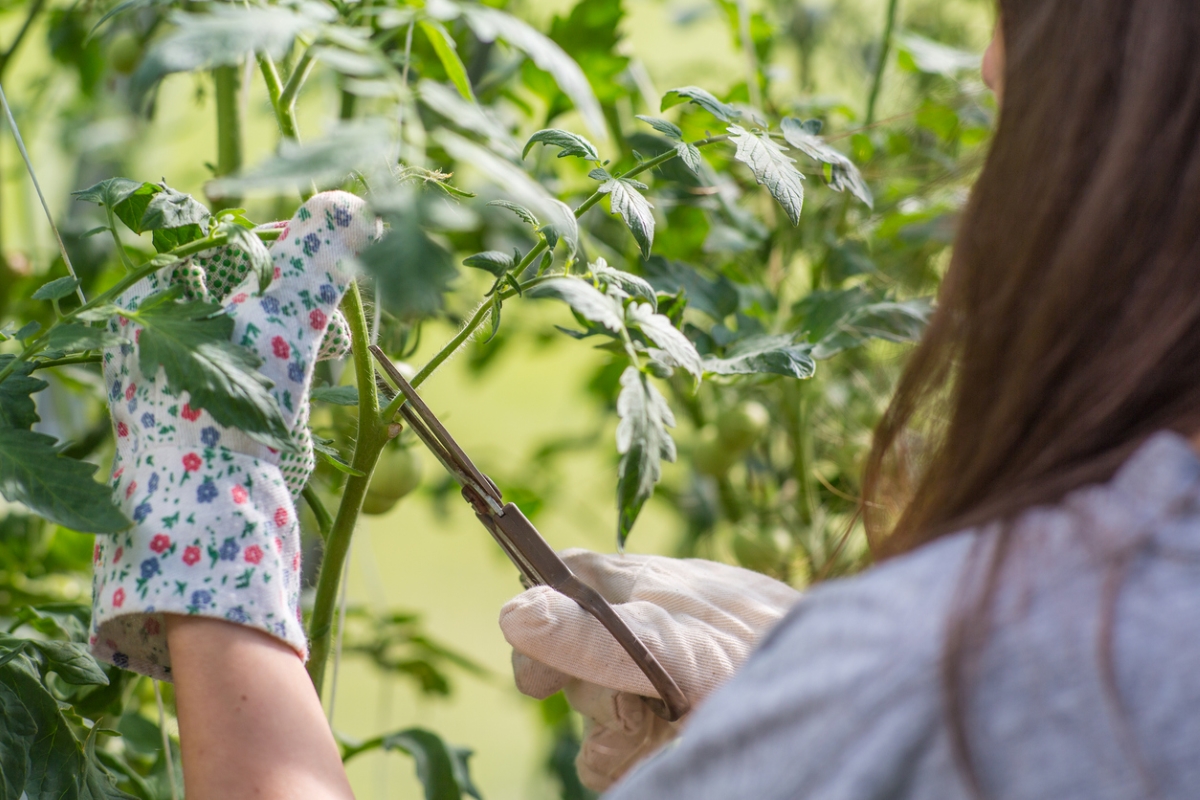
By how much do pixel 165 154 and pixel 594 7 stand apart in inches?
31.9

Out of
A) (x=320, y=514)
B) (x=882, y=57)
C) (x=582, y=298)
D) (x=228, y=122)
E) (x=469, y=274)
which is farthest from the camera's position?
(x=469, y=274)

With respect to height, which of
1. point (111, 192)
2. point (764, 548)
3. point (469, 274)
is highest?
point (111, 192)

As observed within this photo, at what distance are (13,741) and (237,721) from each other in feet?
0.38

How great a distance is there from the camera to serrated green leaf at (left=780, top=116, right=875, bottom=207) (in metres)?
0.39

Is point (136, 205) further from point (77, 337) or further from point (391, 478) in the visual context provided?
point (391, 478)

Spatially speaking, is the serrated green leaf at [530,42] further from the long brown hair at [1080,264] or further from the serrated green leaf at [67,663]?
the serrated green leaf at [67,663]

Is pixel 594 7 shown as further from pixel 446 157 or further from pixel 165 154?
pixel 165 154

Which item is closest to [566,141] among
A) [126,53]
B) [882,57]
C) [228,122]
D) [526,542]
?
[526,542]

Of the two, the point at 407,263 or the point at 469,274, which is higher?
the point at 407,263

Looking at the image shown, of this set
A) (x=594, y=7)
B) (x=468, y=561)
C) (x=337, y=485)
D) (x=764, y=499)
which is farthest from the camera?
(x=468, y=561)

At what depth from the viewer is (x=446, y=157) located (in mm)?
665

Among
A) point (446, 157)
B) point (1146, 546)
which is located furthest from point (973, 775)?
point (446, 157)

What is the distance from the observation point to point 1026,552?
9.3 inches

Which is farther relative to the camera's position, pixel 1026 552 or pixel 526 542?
pixel 526 542
